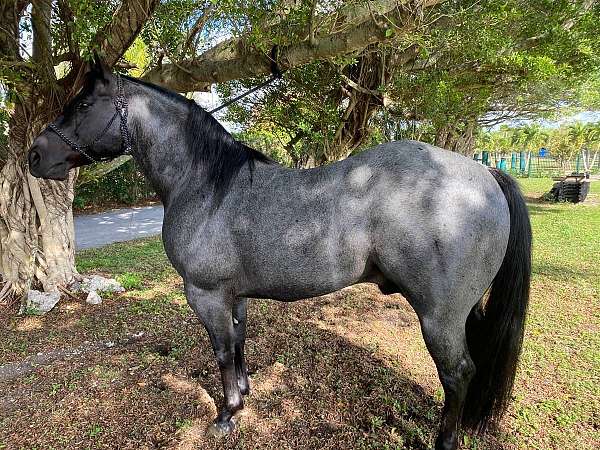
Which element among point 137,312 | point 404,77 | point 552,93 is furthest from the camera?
point 552,93

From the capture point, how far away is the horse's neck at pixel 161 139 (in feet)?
7.40

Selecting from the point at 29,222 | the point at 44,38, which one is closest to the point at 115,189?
the point at 29,222

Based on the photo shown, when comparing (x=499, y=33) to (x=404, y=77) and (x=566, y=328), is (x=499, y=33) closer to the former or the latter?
(x=404, y=77)

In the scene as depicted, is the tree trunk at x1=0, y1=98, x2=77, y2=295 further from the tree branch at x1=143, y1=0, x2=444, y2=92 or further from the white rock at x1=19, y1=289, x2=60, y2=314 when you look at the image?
the tree branch at x1=143, y1=0, x2=444, y2=92

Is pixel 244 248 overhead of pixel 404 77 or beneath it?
beneath

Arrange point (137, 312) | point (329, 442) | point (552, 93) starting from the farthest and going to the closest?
point (552, 93)
point (137, 312)
point (329, 442)

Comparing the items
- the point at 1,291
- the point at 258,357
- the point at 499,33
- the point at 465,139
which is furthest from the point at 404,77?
the point at 465,139

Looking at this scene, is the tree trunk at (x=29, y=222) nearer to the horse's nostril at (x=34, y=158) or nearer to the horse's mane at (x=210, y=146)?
the horse's nostril at (x=34, y=158)

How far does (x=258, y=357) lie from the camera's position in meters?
3.32

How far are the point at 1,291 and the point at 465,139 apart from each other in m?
15.1

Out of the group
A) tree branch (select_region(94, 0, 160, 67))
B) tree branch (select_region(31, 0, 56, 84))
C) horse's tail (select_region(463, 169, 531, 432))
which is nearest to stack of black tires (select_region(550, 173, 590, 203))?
horse's tail (select_region(463, 169, 531, 432))

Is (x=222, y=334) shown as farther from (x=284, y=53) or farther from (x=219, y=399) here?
(x=284, y=53)

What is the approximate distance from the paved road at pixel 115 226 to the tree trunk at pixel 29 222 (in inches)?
134

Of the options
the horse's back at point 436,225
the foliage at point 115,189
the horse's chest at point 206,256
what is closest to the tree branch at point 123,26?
the horse's chest at point 206,256
